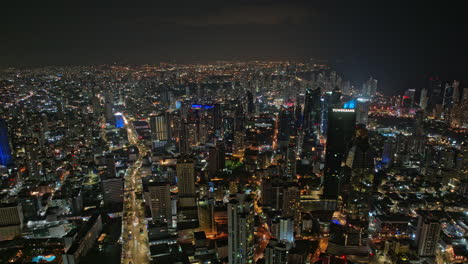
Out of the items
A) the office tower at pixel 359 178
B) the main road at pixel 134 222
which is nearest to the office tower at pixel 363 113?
the office tower at pixel 359 178

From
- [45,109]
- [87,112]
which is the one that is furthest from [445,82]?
[45,109]

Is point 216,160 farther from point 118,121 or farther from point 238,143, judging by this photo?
point 118,121

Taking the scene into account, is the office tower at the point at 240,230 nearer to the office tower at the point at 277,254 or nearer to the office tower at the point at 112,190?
A: the office tower at the point at 277,254

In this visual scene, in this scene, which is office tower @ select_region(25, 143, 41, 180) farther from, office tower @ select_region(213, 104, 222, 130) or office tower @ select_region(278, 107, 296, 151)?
office tower @ select_region(278, 107, 296, 151)

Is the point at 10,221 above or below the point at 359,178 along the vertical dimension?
below

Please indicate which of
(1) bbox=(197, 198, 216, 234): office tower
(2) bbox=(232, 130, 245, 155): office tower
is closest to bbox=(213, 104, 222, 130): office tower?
(2) bbox=(232, 130, 245, 155): office tower

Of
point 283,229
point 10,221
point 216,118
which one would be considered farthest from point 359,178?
point 10,221

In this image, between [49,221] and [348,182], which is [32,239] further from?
[348,182]
